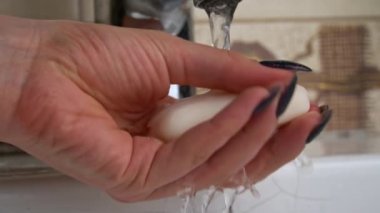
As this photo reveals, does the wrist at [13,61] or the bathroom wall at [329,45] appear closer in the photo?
the wrist at [13,61]

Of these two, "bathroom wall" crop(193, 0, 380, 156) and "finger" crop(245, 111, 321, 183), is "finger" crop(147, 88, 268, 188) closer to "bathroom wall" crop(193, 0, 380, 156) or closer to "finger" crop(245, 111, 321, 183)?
"finger" crop(245, 111, 321, 183)

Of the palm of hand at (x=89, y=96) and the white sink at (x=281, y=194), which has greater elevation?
the palm of hand at (x=89, y=96)

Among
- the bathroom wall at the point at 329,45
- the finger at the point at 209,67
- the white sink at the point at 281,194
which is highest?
the finger at the point at 209,67

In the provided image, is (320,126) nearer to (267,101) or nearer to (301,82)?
(267,101)

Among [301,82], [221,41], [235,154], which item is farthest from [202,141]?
[301,82]

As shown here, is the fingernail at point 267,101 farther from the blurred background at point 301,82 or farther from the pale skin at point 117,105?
the blurred background at point 301,82

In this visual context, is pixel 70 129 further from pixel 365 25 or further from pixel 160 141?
pixel 365 25

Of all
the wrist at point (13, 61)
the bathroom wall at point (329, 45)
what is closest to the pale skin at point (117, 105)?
the wrist at point (13, 61)
